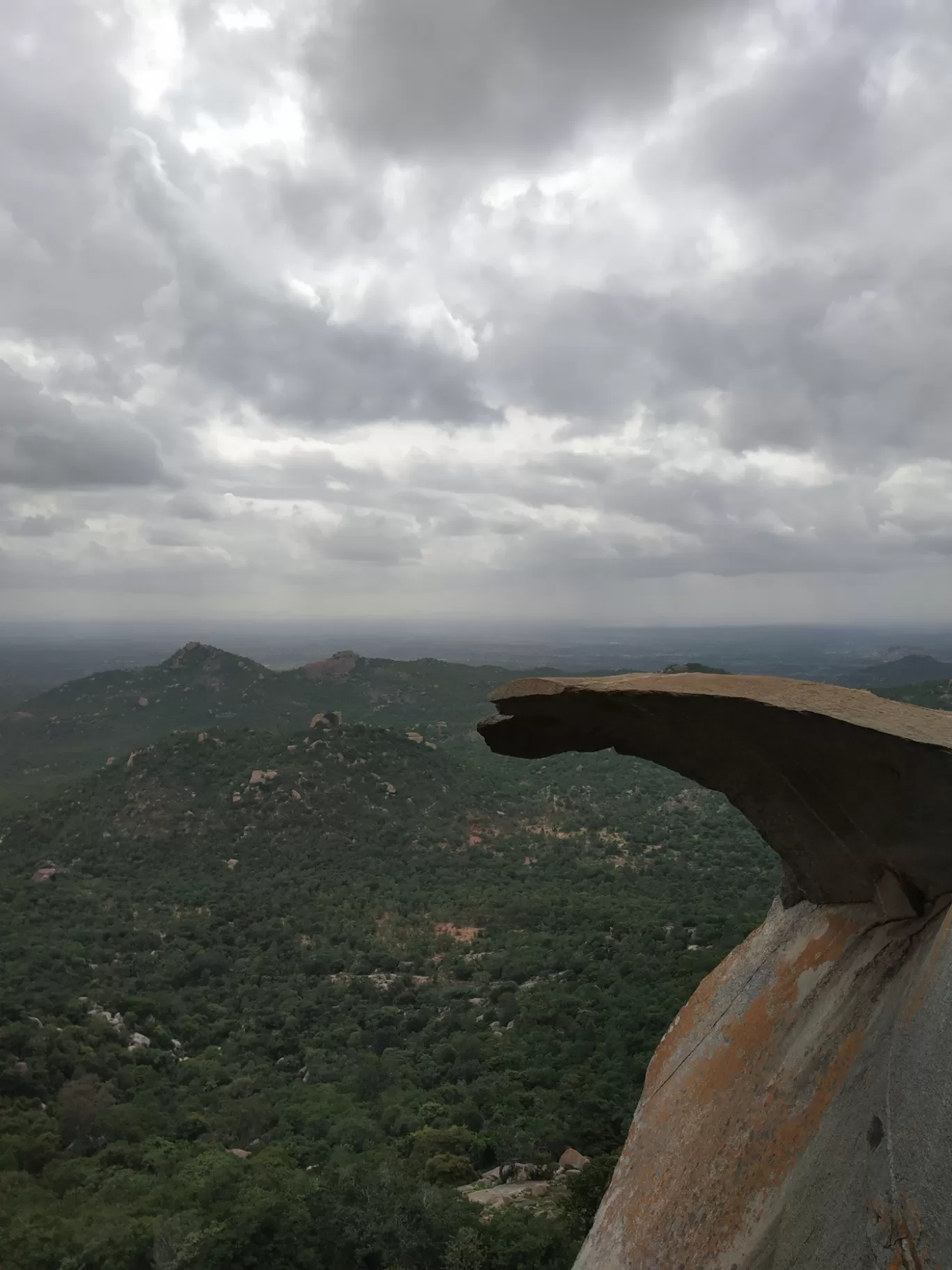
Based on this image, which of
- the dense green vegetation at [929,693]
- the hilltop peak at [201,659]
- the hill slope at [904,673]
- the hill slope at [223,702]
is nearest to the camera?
the dense green vegetation at [929,693]

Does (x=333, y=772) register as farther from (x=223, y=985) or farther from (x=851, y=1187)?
(x=851, y=1187)

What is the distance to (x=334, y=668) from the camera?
5945 inches

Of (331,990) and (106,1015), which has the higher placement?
(106,1015)

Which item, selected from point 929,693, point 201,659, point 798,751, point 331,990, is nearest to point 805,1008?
point 798,751

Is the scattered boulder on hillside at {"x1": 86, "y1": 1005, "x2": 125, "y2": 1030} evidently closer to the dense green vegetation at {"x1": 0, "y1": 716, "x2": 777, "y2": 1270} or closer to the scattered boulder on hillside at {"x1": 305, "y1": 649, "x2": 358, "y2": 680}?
the dense green vegetation at {"x1": 0, "y1": 716, "x2": 777, "y2": 1270}

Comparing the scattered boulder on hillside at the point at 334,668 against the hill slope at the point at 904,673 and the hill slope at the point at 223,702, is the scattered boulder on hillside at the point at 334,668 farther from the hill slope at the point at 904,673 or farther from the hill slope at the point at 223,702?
the hill slope at the point at 904,673

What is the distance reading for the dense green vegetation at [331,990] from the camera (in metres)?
17.0

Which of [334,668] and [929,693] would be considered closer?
[929,693]

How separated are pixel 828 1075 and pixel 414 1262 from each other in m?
13.6

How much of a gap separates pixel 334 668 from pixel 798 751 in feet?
486

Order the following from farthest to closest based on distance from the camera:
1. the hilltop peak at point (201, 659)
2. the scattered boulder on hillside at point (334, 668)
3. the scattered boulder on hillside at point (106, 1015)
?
the scattered boulder on hillside at point (334, 668), the hilltop peak at point (201, 659), the scattered boulder on hillside at point (106, 1015)

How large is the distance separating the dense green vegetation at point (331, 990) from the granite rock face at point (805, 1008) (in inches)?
334

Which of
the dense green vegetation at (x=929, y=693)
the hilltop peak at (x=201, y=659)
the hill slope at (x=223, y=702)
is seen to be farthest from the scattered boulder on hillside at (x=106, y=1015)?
the hilltop peak at (x=201, y=659)

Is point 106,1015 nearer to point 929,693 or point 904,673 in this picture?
point 929,693
